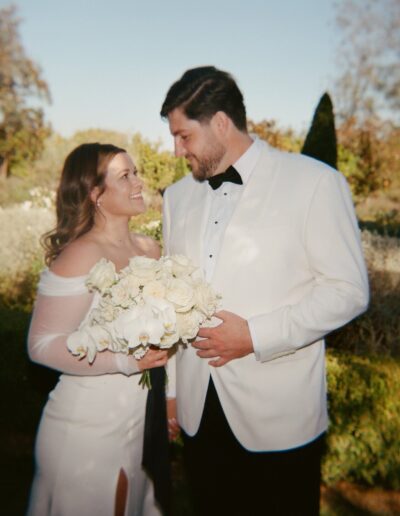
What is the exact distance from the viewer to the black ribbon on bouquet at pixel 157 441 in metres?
2.82

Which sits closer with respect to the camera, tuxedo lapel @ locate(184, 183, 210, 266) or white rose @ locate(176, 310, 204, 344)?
white rose @ locate(176, 310, 204, 344)

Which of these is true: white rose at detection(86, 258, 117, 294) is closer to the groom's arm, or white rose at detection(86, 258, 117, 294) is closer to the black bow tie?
the groom's arm

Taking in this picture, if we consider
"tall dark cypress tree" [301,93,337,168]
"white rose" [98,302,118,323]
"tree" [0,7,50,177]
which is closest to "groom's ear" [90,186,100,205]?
"white rose" [98,302,118,323]

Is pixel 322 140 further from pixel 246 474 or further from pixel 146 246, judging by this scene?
pixel 246 474

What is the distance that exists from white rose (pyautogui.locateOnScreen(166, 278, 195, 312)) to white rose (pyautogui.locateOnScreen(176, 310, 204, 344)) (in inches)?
1.9

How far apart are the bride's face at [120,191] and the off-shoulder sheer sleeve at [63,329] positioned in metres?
0.56

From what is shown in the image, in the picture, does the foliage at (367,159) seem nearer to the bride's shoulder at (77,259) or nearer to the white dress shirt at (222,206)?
the white dress shirt at (222,206)

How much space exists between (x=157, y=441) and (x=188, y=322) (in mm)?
1047

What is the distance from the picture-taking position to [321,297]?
236 cm

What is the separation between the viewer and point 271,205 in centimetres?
251

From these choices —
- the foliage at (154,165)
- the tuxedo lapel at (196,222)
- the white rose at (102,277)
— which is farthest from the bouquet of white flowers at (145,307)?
the foliage at (154,165)

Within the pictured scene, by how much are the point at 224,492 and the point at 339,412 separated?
2.30 meters

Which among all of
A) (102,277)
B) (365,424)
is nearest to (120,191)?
(102,277)

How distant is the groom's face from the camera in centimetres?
277
